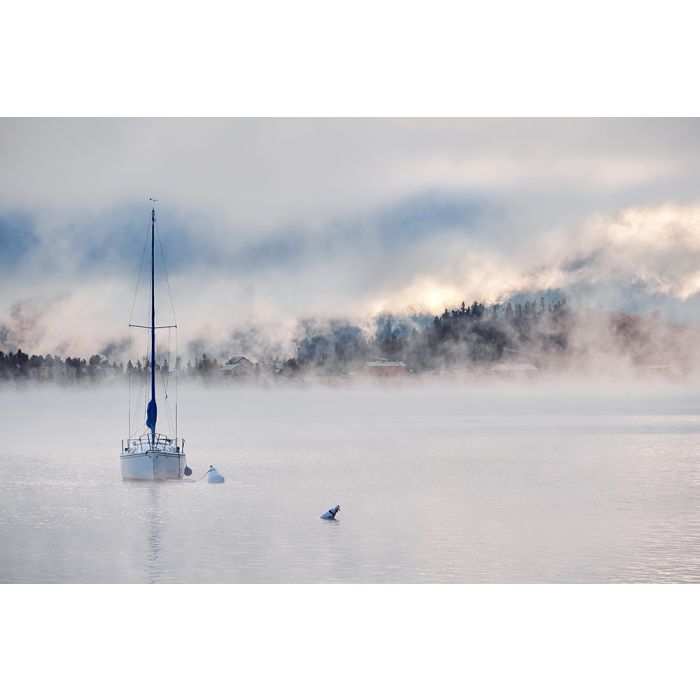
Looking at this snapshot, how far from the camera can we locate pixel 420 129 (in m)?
11.4

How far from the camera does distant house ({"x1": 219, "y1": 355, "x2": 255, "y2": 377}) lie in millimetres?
14047

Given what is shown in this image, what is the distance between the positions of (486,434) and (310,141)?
17173mm

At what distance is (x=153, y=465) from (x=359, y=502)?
284 cm

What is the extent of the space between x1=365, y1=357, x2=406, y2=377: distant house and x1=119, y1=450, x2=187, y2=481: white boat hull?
2673 mm

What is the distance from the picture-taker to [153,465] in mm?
15461

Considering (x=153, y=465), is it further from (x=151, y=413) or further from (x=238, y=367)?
(x=238, y=367)

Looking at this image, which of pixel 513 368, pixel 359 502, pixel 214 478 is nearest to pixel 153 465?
pixel 214 478

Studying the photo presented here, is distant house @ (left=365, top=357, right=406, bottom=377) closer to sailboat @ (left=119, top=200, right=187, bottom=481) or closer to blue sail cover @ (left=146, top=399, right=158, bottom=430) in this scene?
sailboat @ (left=119, top=200, right=187, bottom=481)

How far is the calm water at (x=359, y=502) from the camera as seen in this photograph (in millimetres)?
9977

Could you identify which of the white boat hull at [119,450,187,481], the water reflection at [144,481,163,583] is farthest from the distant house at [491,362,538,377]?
the water reflection at [144,481,163,583]

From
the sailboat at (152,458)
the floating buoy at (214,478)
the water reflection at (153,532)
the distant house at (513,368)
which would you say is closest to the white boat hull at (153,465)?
the sailboat at (152,458)

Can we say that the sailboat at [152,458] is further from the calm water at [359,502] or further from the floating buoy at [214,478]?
the floating buoy at [214,478]

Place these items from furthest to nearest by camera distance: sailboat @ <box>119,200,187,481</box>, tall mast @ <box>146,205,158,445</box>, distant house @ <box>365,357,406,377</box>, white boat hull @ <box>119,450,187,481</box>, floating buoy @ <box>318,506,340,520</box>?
white boat hull @ <box>119,450,187,481</box> → sailboat @ <box>119,200,187,481</box> → distant house @ <box>365,357,406,377</box> → tall mast @ <box>146,205,158,445</box> → floating buoy @ <box>318,506,340,520</box>

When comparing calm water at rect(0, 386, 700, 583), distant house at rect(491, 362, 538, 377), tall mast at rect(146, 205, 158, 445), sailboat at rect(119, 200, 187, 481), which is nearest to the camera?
calm water at rect(0, 386, 700, 583)
